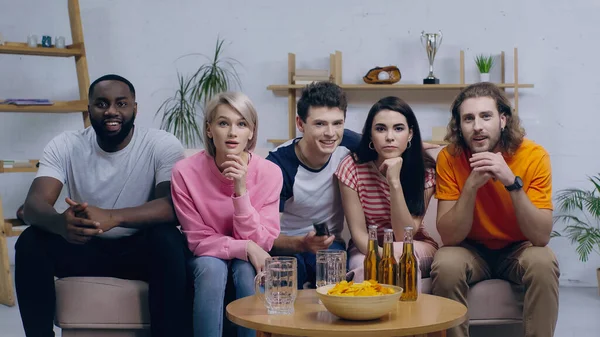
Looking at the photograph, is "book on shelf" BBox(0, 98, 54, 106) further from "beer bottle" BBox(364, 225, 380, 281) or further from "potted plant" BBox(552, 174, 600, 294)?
"potted plant" BBox(552, 174, 600, 294)

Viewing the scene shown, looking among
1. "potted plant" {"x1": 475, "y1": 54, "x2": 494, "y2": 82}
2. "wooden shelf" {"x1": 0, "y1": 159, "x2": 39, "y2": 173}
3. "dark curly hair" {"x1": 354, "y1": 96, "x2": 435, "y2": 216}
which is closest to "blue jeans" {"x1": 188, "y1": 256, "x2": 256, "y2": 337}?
"dark curly hair" {"x1": 354, "y1": 96, "x2": 435, "y2": 216}

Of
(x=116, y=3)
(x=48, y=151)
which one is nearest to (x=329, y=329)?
(x=48, y=151)

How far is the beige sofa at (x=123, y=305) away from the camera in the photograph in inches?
100

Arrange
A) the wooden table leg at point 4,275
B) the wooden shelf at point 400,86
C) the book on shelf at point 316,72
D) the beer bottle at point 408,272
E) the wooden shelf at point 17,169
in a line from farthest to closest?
the book on shelf at point 316,72
the wooden shelf at point 400,86
the wooden shelf at point 17,169
the wooden table leg at point 4,275
the beer bottle at point 408,272

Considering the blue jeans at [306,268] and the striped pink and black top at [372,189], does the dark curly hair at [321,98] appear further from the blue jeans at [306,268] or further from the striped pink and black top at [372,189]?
the blue jeans at [306,268]

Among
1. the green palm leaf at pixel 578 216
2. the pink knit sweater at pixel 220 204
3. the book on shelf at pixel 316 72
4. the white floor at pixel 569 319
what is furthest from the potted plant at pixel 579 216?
the pink knit sweater at pixel 220 204

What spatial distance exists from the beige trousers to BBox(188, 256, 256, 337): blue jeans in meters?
0.65

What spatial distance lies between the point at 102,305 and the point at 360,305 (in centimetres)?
109

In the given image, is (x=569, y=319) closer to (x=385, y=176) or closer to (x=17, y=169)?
(x=385, y=176)

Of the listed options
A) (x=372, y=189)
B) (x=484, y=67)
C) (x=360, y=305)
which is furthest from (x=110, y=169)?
(x=484, y=67)

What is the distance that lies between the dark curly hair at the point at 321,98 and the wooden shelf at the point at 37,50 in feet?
8.21

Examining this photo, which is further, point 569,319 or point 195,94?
point 195,94

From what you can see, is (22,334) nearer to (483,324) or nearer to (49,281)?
(49,281)

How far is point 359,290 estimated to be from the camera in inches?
74.9
